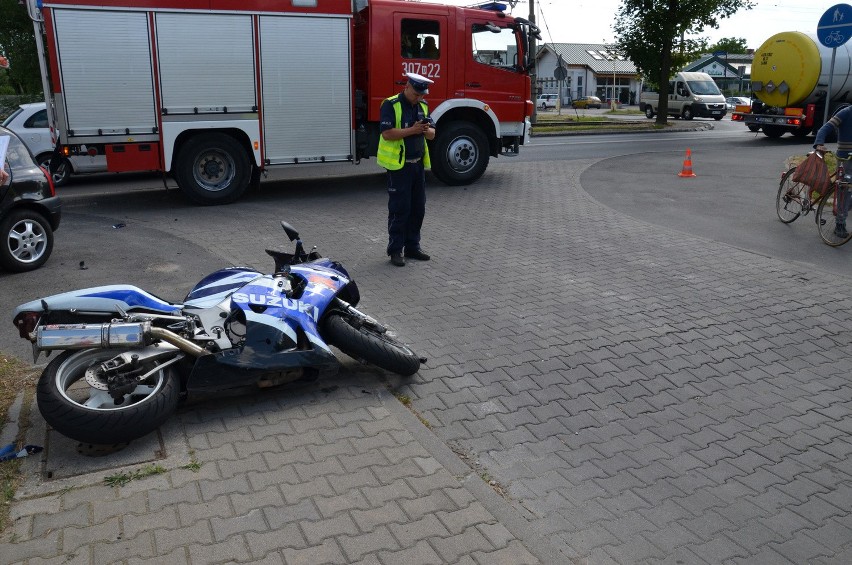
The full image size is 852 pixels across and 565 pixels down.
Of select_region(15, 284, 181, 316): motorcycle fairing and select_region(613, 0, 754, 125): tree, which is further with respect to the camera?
select_region(613, 0, 754, 125): tree

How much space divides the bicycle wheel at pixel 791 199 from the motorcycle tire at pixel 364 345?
23.5 ft

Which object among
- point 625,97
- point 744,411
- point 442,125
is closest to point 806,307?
point 744,411

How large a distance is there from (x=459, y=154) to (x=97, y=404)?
1021cm

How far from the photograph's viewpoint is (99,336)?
387 cm

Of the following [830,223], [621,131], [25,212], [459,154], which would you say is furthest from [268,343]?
[621,131]

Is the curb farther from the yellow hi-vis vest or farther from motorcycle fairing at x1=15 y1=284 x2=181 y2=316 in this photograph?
motorcycle fairing at x1=15 y1=284 x2=181 y2=316

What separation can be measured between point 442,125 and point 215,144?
409 centimetres

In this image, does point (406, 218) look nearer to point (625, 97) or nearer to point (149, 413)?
point (149, 413)

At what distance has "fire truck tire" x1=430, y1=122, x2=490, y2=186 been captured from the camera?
13.2m

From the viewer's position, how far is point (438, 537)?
3.21 m

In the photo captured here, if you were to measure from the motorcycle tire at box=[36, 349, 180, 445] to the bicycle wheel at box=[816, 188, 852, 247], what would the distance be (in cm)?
792

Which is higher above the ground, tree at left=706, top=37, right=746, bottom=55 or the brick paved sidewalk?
tree at left=706, top=37, right=746, bottom=55

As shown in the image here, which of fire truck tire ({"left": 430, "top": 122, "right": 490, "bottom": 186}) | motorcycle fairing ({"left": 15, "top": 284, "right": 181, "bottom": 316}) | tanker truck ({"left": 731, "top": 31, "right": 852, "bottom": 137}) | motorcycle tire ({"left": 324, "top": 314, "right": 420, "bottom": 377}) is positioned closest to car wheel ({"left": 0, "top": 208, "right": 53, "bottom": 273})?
motorcycle fairing ({"left": 15, "top": 284, "right": 181, "bottom": 316})

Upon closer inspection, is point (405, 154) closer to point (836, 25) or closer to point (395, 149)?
point (395, 149)
